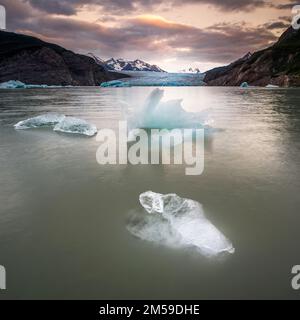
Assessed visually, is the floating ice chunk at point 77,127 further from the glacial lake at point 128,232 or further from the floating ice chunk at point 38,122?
the glacial lake at point 128,232

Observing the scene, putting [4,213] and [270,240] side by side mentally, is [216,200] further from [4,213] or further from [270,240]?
[4,213]

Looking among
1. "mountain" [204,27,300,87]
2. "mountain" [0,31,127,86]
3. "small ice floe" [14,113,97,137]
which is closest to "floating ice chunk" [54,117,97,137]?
"small ice floe" [14,113,97,137]

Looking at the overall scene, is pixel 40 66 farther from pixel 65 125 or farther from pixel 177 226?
pixel 177 226

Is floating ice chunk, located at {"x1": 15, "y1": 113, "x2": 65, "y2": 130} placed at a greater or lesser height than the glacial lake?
greater

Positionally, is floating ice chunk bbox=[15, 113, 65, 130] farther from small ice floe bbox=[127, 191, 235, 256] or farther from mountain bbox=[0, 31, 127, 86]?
mountain bbox=[0, 31, 127, 86]

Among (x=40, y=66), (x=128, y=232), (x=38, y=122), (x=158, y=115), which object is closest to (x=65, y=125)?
(x=38, y=122)

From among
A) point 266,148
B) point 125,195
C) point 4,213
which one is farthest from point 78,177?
point 266,148

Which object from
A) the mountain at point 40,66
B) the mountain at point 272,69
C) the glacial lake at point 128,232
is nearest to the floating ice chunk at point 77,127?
the glacial lake at point 128,232
